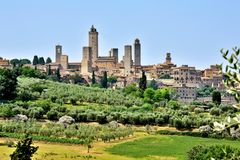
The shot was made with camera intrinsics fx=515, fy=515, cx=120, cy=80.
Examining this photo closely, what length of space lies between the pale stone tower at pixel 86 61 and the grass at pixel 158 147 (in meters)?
131

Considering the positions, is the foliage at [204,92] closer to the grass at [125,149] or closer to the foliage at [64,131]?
the foliage at [64,131]

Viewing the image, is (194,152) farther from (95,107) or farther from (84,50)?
(84,50)

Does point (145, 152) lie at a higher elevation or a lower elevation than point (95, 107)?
lower

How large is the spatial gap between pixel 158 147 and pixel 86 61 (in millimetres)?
142357

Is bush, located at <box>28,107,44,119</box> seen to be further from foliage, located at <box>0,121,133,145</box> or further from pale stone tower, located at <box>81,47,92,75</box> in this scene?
pale stone tower, located at <box>81,47,92,75</box>

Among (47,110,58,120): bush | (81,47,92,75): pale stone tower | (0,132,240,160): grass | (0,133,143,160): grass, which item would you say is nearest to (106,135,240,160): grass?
(0,132,240,160): grass

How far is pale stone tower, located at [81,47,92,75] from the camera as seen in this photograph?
184 meters

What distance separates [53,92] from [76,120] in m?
20.5

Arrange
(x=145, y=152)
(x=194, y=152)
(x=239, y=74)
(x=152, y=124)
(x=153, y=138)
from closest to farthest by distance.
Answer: (x=239, y=74)
(x=194, y=152)
(x=145, y=152)
(x=153, y=138)
(x=152, y=124)

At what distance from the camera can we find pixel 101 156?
3825 centimetres

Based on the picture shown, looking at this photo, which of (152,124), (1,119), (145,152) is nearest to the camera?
(145,152)

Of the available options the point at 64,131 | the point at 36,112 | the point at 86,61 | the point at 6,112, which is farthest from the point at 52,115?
the point at 86,61

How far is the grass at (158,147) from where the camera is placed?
40344 millimetres

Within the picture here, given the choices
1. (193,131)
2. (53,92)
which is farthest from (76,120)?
(53,92)
